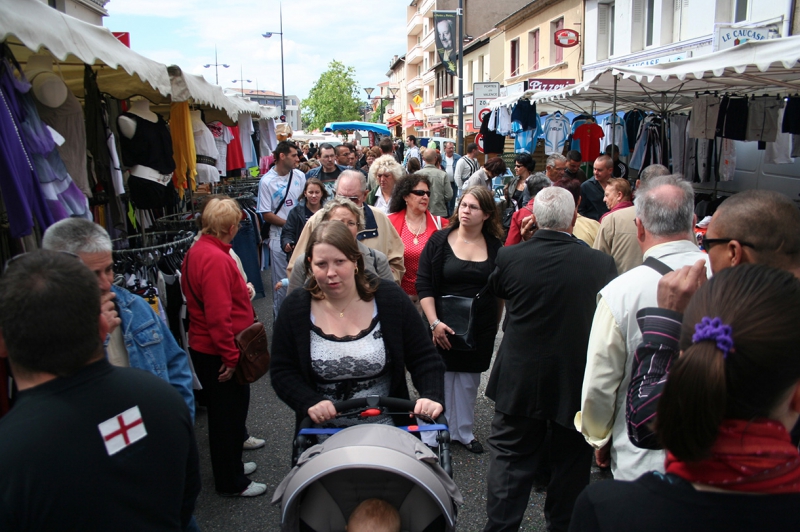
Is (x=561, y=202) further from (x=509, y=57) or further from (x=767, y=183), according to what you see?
(x=509, y=57)

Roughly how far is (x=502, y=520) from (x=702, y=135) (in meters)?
8.09

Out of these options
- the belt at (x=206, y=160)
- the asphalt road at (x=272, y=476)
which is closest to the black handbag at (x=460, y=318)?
the asphalt road at (x=272, y=476)

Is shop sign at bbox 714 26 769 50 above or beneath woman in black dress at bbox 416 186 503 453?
above

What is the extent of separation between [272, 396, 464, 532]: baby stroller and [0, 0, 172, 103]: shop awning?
8.50 ft

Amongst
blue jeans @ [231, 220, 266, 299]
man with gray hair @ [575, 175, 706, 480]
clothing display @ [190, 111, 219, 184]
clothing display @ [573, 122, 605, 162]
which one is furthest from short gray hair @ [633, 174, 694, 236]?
clothing display @ [573, 122, 605, 162]

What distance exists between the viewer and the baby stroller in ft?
6.27

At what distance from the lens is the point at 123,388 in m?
1.66

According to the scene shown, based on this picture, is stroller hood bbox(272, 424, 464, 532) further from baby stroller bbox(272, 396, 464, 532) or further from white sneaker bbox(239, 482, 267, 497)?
white sneaker bbox(239, 482, 267, 497)

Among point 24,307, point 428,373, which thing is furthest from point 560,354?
point 24,307

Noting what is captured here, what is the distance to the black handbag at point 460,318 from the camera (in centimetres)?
424

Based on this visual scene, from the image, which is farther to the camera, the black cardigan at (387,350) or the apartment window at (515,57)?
the apartment window at (515,57)

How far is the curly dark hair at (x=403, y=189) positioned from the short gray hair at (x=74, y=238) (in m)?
2.99

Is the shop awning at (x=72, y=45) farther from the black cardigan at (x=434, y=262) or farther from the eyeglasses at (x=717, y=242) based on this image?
the eyeglasses at (x=717, y=242)

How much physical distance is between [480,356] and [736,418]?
334cm
